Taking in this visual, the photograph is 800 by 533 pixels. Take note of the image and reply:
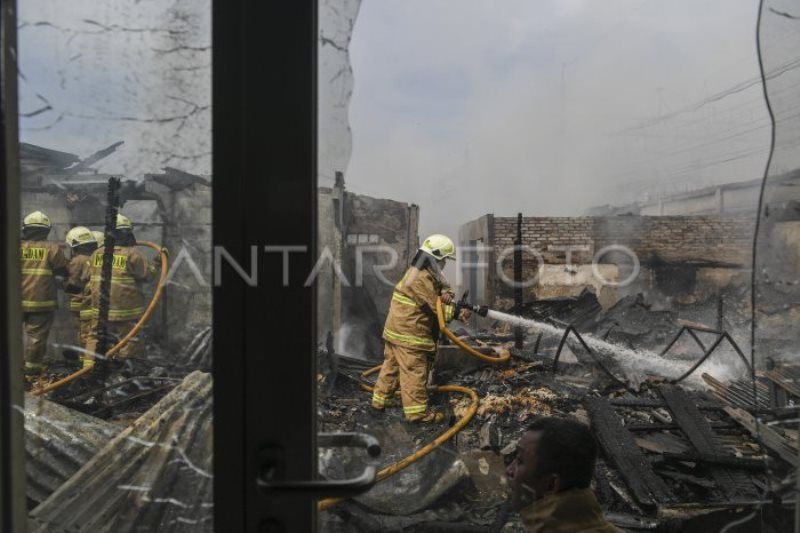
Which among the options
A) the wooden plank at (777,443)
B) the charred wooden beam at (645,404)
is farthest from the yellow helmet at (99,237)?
the charred wooden beam at (645,404)

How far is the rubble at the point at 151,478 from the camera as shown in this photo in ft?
3.27

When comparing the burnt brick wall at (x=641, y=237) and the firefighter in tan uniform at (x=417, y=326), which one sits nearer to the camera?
the firefighter in tan uniform at (x=417, y=326)

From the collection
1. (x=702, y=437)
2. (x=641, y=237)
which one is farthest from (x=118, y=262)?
(x=641, y=237)

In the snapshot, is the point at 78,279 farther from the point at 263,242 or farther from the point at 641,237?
the point at 641,237

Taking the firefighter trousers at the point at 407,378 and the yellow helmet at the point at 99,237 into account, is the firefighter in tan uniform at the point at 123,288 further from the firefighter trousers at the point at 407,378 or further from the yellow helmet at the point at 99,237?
the firefighter trousers at the point at 407,378

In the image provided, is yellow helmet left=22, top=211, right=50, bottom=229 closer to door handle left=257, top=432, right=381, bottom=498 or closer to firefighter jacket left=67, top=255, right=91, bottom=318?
firefighter jacket left=67, top=255, right=91, bottom=318

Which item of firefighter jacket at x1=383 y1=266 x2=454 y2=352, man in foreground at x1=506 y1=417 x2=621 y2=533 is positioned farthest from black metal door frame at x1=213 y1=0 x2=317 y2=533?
Answer: firefighter jacket at x1=383 y1=266 x2=454 y2=352

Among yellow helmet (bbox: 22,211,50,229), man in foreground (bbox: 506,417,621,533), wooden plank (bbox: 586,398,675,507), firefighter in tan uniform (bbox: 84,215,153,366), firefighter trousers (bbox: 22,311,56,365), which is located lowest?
wooden plank (bbox: 586,398,675,507)

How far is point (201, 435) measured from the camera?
3.26 ft

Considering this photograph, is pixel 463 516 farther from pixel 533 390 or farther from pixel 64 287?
pixel 533 390

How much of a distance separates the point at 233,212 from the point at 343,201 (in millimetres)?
406

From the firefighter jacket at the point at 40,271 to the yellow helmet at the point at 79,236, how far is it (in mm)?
32

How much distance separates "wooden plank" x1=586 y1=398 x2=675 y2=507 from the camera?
114 inches

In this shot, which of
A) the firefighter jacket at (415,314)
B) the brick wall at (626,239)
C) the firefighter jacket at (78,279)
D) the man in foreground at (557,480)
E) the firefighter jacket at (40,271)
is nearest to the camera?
the firefighter jacket at (40,271)
